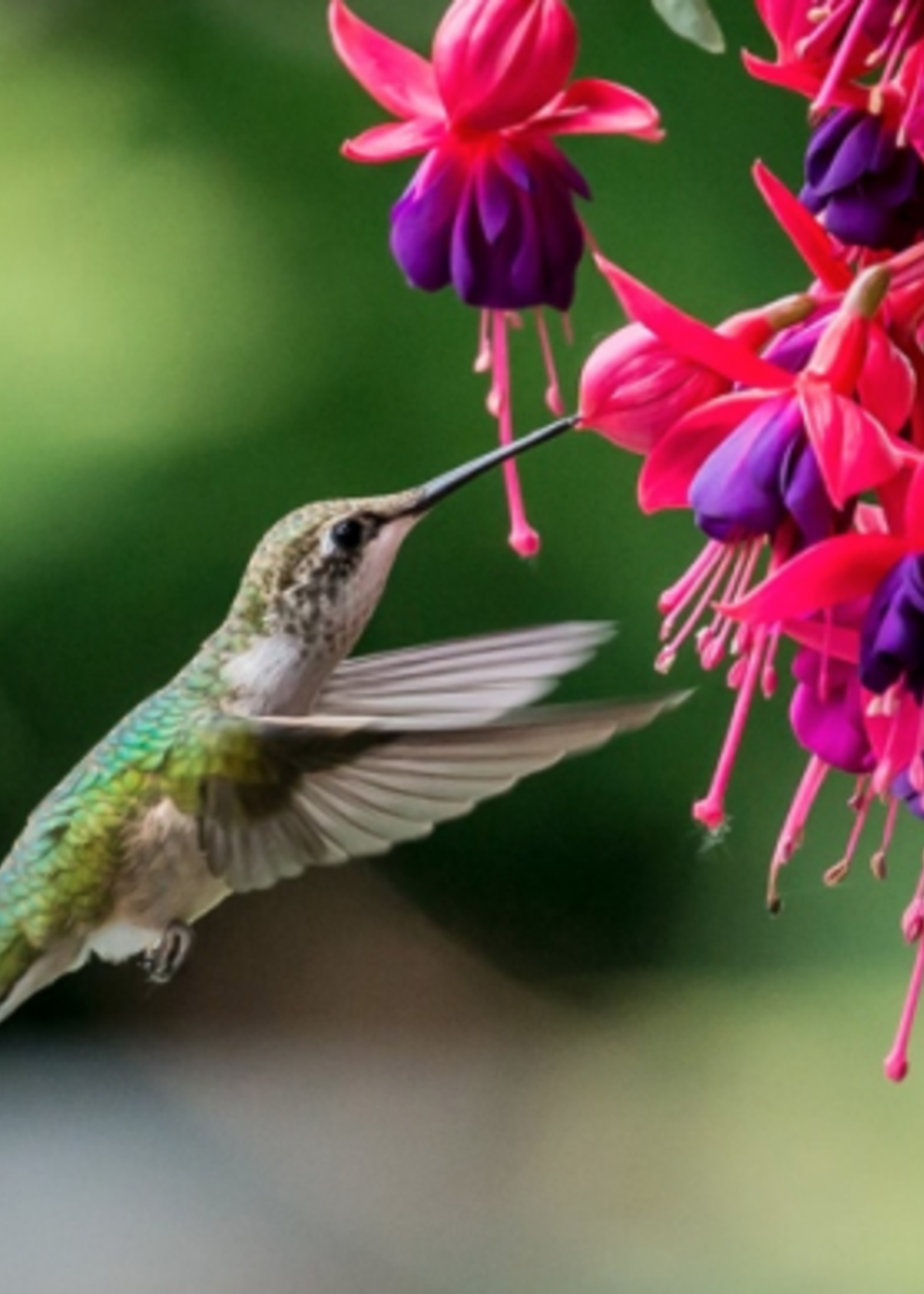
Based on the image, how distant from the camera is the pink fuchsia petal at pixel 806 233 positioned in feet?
1.90

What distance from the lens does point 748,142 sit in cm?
177

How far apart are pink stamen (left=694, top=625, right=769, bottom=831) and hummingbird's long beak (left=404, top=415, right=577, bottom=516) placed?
8 centimetres

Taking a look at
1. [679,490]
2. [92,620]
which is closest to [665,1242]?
[92,620]

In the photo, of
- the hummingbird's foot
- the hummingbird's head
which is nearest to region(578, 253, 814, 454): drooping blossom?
the hummingbird's head

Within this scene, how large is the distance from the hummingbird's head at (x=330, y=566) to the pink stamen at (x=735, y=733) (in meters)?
0.20

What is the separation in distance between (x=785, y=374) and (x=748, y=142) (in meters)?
1.22

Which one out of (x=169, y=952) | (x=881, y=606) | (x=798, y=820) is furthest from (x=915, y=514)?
(x=169, y=952)

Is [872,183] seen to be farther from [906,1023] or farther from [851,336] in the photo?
[906,1023]

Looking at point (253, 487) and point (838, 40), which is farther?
point (253, 487)

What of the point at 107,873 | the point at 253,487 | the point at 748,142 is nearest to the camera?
the point at 107,873

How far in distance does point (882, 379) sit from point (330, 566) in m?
0.33

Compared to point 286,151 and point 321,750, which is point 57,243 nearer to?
point 286,151

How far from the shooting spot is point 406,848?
2.04m

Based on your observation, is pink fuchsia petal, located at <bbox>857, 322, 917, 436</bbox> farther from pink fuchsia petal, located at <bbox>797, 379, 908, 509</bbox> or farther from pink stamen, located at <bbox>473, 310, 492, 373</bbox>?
pink stamen, located at <bbox>473, 310, 492, 373</bbox>
